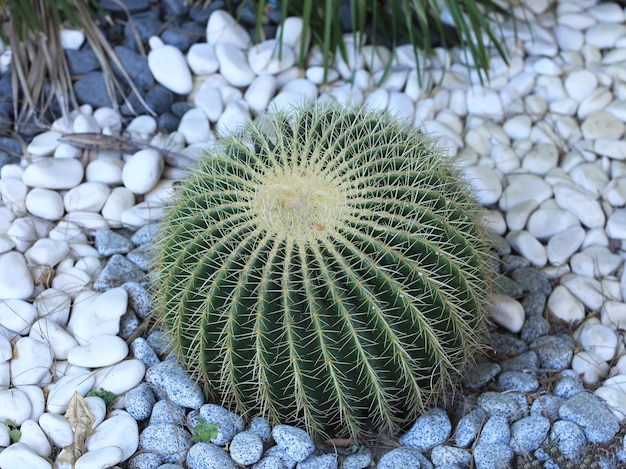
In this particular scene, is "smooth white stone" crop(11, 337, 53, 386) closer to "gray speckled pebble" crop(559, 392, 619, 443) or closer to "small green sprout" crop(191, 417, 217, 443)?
"small green sprout" crop(191, 417, 217, 443)

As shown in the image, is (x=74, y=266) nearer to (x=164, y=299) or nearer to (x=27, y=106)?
(x=164, y=299)

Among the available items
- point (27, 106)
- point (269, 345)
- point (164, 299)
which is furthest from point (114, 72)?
point (269, 345)

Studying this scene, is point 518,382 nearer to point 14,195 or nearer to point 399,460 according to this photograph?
point 399,460

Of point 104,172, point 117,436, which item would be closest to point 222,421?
point 117,436

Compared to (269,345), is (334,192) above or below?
above

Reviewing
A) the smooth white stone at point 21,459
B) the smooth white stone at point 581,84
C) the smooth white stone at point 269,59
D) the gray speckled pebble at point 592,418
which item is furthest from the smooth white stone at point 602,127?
the smooth white stone at point 21,459

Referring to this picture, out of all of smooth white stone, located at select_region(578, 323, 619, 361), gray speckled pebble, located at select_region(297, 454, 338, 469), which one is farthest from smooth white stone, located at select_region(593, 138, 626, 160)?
gray speckled pebble, located at select_region(297, 454, 338, 469)
